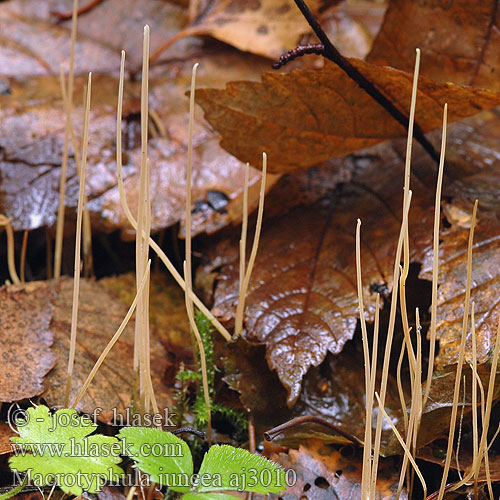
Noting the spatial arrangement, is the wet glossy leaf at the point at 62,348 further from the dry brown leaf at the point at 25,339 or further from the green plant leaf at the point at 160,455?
the green plant leaf at the point at 160,455

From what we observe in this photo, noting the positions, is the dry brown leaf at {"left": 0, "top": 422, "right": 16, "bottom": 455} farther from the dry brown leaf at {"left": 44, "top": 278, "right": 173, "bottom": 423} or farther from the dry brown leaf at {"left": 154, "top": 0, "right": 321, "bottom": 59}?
the dry brown leaf at {"left": 154, "top": 0, "right": 321, "bottom": 59}

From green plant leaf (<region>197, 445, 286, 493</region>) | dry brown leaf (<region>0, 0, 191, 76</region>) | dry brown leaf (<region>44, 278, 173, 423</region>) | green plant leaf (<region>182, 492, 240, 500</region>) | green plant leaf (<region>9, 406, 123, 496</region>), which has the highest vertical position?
dry brown leaf (<region>0, 0, 191, 76</region>)

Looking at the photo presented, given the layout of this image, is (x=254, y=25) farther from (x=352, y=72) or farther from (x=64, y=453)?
(x=64, y=453)

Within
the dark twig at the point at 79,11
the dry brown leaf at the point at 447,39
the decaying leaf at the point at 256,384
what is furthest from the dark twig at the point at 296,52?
the dark twig at the point at 79,11

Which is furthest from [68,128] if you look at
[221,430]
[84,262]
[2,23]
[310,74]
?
[2,23]

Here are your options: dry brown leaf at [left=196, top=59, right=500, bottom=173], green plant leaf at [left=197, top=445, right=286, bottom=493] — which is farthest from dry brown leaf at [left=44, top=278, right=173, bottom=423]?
dry brown leaf at [left=196, top=59, right=500, bottom=173]

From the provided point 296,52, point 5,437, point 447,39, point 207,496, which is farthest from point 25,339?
point 447,39
